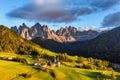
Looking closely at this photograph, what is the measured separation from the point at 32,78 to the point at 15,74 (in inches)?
436

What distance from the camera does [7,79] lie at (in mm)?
181125

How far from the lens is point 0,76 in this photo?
185625mm

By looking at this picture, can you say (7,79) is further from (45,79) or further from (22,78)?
(45,79)

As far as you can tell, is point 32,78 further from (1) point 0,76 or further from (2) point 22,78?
(1) point 0,76

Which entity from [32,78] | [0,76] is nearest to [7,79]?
[0,76]

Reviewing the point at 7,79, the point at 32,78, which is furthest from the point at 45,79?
the point at 7,79

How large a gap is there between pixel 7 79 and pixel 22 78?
12.6 metres

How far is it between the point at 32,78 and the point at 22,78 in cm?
715

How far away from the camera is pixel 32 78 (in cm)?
19612

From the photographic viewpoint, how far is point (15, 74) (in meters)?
199

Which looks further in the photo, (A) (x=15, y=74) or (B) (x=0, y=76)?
(A) (x=15, y=74)

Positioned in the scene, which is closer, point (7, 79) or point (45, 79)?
point (7, 79)

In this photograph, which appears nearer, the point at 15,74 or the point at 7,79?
the point at 7,79

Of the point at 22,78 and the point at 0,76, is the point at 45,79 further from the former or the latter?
the point at 0,76
